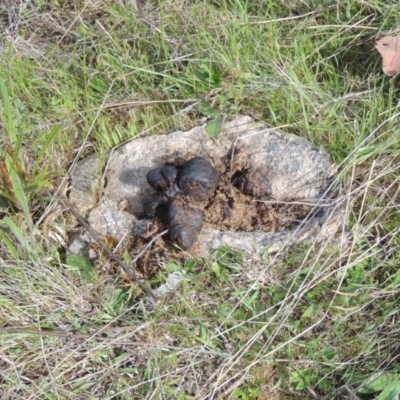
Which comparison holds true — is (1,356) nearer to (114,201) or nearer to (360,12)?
(114,201)

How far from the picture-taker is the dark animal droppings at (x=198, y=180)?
228 centimetres

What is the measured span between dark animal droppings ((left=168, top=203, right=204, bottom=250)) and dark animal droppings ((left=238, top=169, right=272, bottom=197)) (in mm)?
213

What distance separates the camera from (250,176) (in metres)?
2.39

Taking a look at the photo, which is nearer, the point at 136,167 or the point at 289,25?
the point at 136,167

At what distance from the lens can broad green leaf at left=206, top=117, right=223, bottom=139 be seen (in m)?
2.50

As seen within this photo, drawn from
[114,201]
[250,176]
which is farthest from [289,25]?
[114,201]

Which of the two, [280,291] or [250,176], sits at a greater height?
[250,176]

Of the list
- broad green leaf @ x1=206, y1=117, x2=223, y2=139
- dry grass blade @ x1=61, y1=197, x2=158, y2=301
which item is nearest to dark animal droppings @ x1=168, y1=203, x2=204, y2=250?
dry grass blade @ x1=61, y1=197, x2=158, y2=301

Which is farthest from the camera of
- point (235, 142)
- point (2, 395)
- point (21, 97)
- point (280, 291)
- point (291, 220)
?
point (21, 97)

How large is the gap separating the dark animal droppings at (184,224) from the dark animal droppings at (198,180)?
63 millimetres

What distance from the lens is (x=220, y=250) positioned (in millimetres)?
2225

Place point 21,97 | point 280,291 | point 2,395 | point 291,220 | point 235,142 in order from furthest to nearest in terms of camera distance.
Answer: point 21,97 < point 235,142 < point 291,220 < point 280,291 < point 2,395

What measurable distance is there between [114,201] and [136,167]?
16 cm

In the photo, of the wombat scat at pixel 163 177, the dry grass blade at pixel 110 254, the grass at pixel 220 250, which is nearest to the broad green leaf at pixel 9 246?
the grass at pixel 220 250
